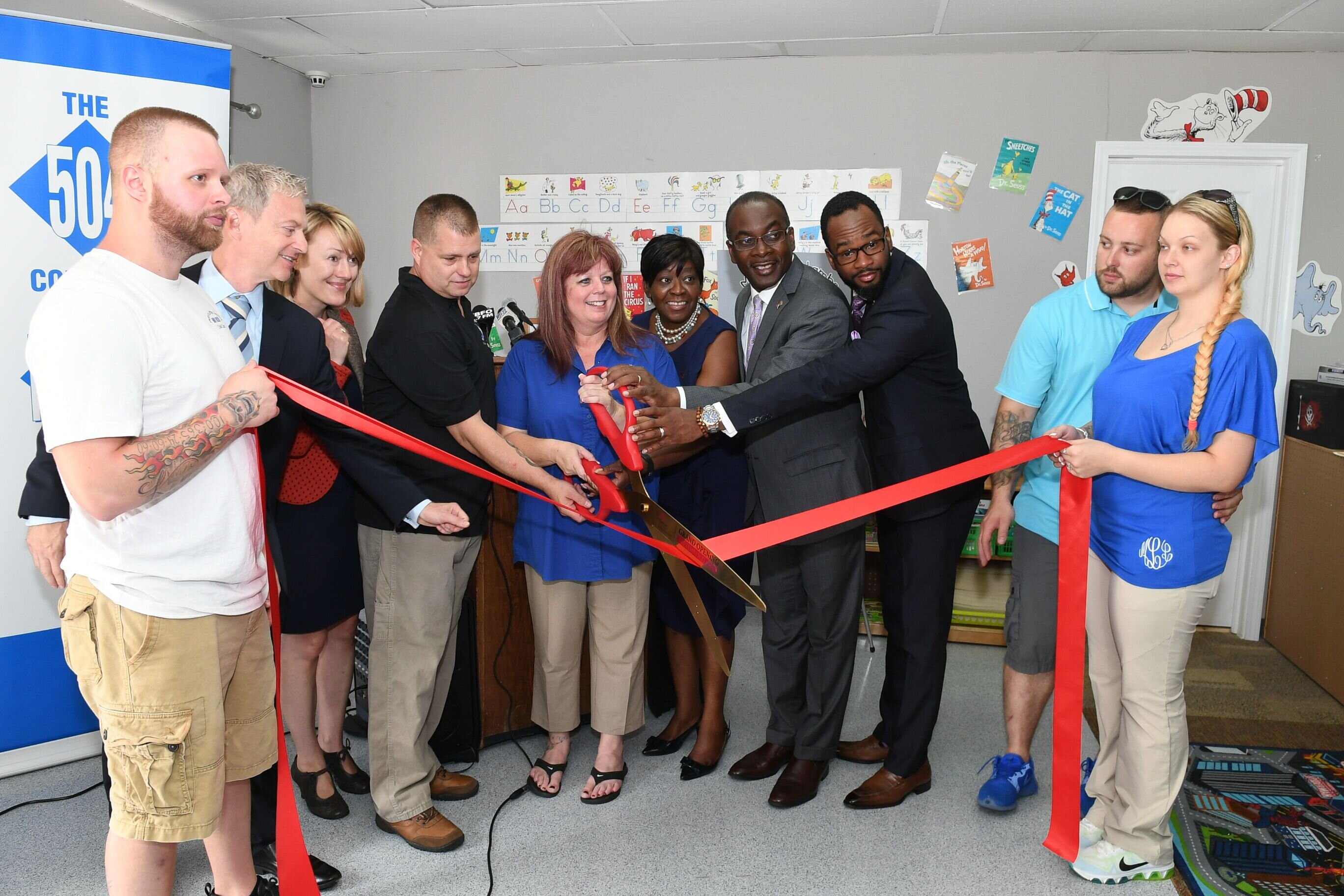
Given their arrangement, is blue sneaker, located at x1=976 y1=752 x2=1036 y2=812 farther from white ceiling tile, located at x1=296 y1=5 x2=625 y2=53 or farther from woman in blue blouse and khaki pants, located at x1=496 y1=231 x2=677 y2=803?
white ceiling tile, located at x1=296 y1=5 x2=625 y2=53

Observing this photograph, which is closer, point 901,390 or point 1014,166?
point 901,390

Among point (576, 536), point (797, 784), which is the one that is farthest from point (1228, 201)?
point (797, 784)

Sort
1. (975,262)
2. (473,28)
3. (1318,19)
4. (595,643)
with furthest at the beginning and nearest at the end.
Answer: (975,262) < (473,28) < (1318,19) < (595,643)

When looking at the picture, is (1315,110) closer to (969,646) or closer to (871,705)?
(969,646)

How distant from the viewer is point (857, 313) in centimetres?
273

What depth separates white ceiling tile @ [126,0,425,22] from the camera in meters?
3.63

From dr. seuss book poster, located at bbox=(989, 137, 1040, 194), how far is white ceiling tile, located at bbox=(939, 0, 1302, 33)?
0.58 m

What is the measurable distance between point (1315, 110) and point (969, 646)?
2.92m

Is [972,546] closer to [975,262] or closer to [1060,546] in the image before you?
[975,262]

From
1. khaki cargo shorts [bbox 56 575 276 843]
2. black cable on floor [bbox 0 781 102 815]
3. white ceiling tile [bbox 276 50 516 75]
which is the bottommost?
black cable on floor [bbox 0 781 102 815]

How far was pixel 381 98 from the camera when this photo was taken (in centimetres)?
491

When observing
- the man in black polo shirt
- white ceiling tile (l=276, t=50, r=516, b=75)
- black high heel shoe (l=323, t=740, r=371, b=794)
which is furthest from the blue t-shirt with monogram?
white ceiling tile (l=276, t=50, r=516, b=75)

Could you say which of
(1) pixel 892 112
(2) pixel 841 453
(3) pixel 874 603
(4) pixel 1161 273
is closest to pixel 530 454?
(2) pixel 841 453

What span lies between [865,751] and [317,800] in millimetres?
1716
